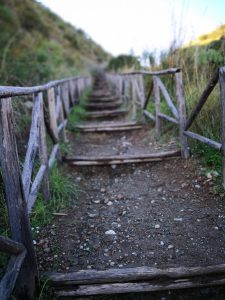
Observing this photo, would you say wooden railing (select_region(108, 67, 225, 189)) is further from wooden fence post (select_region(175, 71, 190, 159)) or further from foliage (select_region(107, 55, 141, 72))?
foliage (select_region(107, 55, 141, 72))

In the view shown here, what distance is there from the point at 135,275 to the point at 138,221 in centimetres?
84

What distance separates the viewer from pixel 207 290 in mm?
2172

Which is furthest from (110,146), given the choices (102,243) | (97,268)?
(97,268)

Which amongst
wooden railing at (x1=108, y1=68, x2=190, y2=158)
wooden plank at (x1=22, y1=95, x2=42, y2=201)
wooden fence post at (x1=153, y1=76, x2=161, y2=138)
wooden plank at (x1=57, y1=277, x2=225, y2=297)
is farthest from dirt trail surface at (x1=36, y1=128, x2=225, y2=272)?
wooden fence post at (x1=153, y1=76, x2=161, y2=138)

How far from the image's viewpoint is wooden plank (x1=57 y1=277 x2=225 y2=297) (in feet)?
6.99

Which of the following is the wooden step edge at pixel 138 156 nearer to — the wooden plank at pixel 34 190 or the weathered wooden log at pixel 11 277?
the wooden plank at pixel 34 190

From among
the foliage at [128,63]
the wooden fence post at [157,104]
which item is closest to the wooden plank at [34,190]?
the wooden fence post at [157,104]

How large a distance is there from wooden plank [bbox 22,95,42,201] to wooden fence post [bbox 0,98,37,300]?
27cm

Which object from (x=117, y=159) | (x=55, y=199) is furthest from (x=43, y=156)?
(x=117, y=159)

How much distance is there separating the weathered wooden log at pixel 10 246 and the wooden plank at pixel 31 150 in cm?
38

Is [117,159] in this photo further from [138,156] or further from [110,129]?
[110,129]

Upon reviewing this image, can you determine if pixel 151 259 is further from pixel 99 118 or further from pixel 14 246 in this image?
pixel 99 118

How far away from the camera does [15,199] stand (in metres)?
1.93

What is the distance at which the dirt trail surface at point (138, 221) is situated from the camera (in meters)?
2.45
